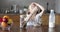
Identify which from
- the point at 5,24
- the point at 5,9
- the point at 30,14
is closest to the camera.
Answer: the point at 5,24

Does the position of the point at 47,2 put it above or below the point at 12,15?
above

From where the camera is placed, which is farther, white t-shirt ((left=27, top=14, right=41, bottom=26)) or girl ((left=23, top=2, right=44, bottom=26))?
white t-shirt ((left=27, top=14, right=41, bottom=26))

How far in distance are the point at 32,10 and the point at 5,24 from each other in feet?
1.48

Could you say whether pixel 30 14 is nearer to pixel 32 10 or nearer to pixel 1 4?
pixel 32 10

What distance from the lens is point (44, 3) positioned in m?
5.30

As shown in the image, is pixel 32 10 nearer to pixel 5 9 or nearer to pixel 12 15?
pixel 12 15

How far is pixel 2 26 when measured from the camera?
7.02ft

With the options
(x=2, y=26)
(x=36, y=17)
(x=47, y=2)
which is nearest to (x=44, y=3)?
(x=47, y=2)

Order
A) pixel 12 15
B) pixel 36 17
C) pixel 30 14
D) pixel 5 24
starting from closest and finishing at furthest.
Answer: pixel 5 24 → pixel 30 14 → pixel 36 17 → pixel 12 15

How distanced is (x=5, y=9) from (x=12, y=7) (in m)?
0.23

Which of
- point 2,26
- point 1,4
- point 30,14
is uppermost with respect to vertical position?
point 1,4

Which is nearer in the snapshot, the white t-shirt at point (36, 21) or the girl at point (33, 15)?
the girl at point (33, 15)

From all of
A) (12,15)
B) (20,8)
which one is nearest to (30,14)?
(12,15)

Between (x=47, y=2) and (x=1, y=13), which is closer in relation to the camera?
(x=1, y=13)
